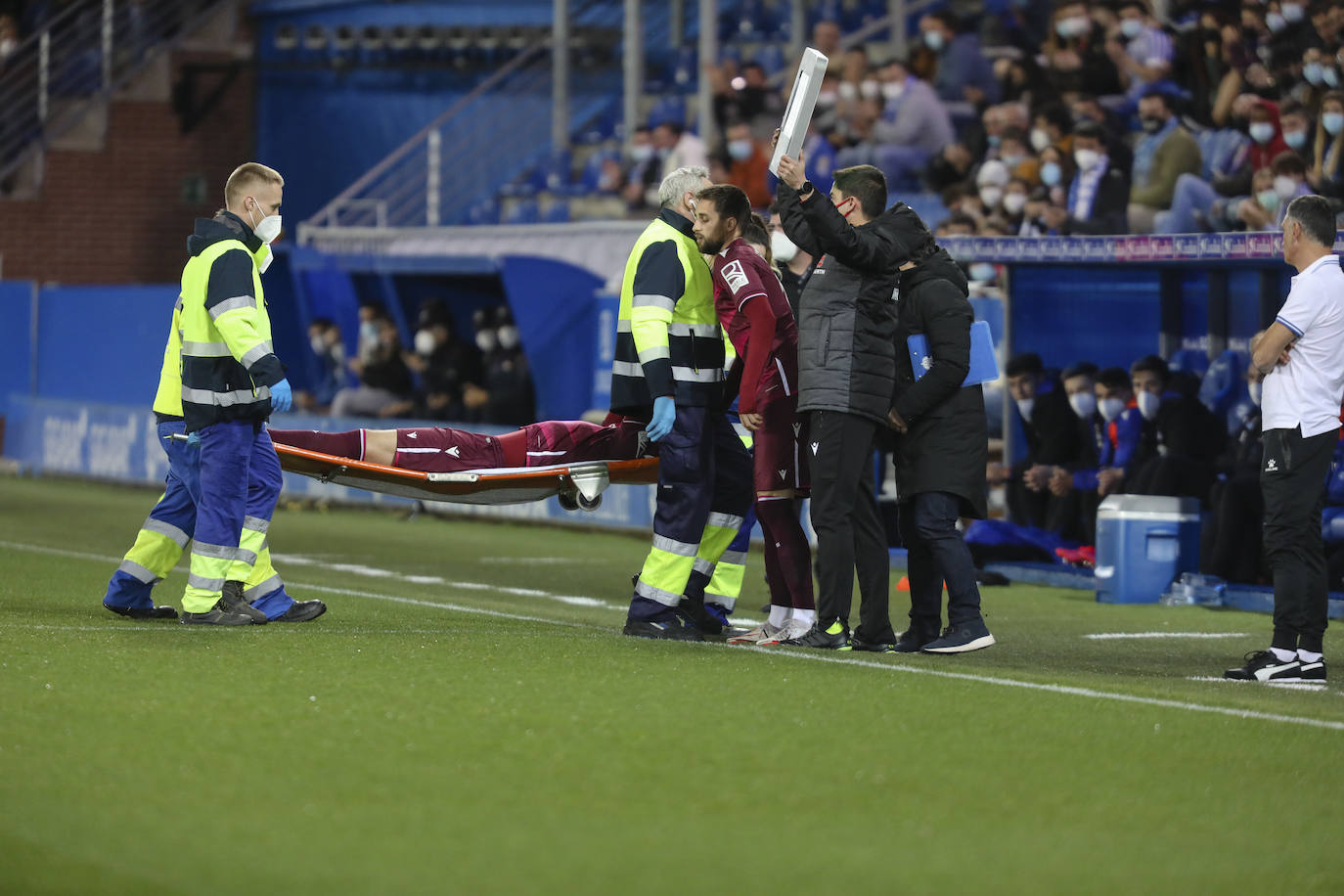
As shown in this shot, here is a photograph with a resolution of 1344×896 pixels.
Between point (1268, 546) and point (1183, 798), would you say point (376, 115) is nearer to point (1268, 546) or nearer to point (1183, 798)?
point (1268, 546)

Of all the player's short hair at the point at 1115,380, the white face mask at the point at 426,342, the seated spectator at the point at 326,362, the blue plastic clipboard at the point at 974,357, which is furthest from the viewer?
the seated spectator at the point at 326,362

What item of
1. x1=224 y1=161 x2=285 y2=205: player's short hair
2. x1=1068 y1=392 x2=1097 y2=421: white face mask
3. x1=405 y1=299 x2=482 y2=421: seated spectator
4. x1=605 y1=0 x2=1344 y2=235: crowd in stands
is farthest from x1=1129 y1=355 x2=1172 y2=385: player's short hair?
x1=405 y1=299 x2=482 y2=421: seated spectator

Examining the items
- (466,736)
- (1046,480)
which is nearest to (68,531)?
(1046,480)

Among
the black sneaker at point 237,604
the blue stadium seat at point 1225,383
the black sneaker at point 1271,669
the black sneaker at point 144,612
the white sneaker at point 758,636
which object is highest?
the blue stadium seat at point 1225,383

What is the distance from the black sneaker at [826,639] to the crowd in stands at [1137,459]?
13.0 feet

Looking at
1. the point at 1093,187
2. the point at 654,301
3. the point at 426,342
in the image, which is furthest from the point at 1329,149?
the point at 426,342

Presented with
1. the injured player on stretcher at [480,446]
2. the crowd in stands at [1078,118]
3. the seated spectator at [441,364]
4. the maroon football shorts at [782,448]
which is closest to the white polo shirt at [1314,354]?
the maroon football shorts at [782,448]

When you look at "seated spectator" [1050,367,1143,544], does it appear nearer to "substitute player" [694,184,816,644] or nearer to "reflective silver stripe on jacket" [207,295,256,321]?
"substitute player" [694,184,816,644]

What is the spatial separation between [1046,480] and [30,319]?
50.2 ft

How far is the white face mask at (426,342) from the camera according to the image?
64.0 feet

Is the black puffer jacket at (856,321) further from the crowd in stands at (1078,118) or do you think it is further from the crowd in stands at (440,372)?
the crowd in stands at (440,372)

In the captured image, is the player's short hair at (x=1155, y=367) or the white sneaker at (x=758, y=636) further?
the player's short hair at (x=1155, y=367)

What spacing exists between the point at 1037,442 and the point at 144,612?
666cm

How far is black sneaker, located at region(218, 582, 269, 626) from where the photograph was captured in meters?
8.56
